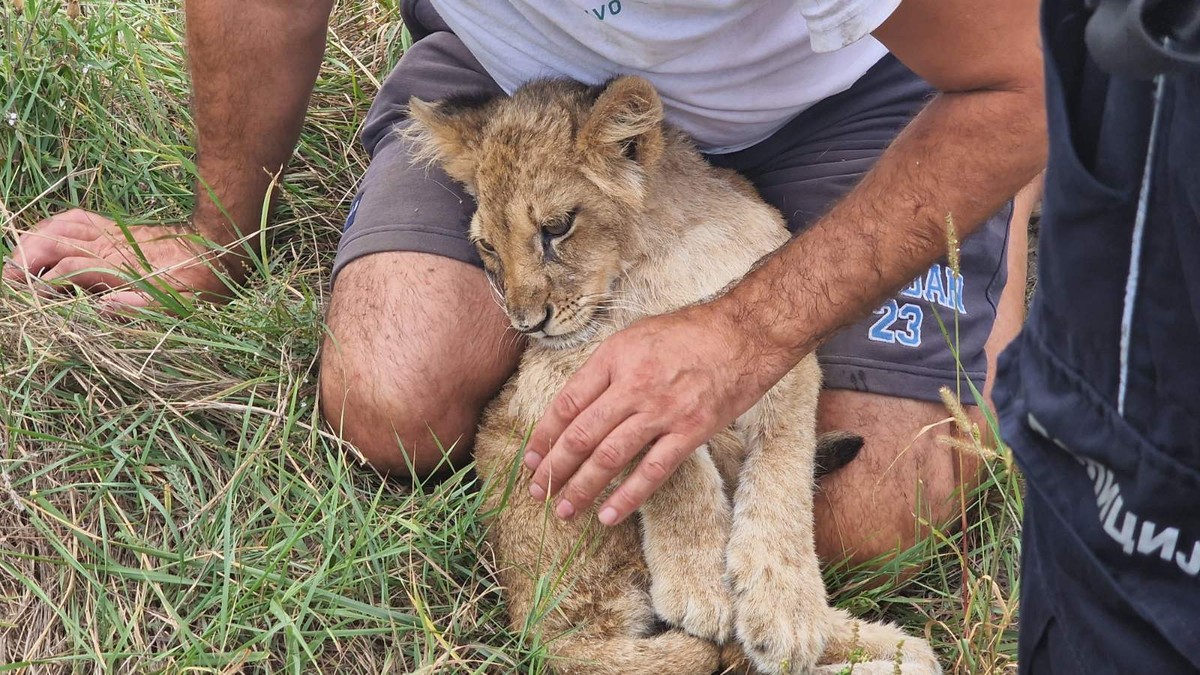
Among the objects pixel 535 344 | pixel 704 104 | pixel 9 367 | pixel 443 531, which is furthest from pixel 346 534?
pixel 704 104

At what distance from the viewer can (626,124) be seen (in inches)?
119

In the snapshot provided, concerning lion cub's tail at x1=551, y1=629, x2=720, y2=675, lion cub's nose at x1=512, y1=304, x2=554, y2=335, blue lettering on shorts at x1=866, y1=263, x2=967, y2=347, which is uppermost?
lion cub's nose at x1=512, y1=304, x2=554, y2=335

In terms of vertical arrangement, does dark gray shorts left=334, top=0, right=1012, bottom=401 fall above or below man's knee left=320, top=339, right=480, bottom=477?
above

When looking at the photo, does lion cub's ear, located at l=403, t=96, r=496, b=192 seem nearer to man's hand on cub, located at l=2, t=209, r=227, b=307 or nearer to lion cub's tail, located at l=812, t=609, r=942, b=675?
man's hand on cub, located at l=2, t=209, r=227, b=307

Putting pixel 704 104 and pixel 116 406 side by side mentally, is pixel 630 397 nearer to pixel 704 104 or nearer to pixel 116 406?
pixel 704 104

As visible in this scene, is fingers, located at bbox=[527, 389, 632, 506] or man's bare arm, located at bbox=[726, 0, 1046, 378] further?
fingers, located at bbox=[527, 389, 632, 506]

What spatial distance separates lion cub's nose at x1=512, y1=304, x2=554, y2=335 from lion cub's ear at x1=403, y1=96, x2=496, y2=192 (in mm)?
512

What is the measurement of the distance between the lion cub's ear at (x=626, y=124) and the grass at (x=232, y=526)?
39.0 inches

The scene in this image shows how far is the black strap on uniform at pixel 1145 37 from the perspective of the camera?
112 cm

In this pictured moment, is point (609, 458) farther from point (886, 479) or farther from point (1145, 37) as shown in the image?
point (1145, 37)

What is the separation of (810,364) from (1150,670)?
1750 mm

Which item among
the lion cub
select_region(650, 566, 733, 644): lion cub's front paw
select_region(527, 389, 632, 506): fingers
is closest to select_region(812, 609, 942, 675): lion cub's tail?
the lion cub

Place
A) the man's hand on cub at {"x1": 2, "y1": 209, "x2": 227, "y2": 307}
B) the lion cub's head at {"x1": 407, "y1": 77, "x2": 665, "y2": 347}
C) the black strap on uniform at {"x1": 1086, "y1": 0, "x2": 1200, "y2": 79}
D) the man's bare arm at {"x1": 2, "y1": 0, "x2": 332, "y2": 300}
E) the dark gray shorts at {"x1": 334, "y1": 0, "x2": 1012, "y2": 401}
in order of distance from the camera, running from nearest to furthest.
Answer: the black strap on uniform at {"x1": 1086, "y1": 0, "x2": 1200, "y2": 79}
the lion cub's head at {"x1": 407, "y1": 77, "x2": 665, "y2": 347}
the dark gray shorts at {"x1": 334, "y1": 0, "x2": 1012, "y2": 401}
the man's hand on cub at {"x1": 2, "y1": 209, "x2": 227, "y2": 307}
the man's bare arm at {"x1": 2, "y1": 0, "x2": 332, "y2": 300}

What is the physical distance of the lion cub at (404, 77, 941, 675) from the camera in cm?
273
